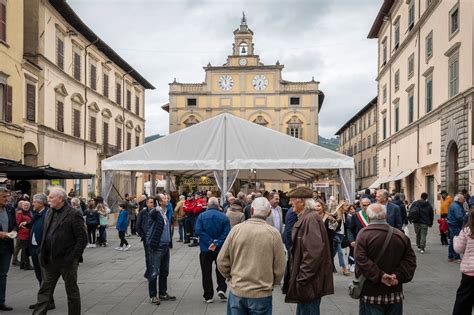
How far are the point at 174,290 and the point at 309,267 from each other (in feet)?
15.6

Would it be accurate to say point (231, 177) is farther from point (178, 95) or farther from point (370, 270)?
point (178, 95)

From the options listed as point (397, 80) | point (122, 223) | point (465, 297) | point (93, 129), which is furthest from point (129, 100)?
point (465, 297)

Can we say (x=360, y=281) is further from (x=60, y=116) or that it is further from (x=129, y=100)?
(x=129, y=100)

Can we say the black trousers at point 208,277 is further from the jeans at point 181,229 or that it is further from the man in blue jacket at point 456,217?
the jeans at point 181,229

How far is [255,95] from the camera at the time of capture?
61.0 meters

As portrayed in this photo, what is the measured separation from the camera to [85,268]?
39.8 feet

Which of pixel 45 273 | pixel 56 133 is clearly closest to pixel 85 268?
pixel 45 273

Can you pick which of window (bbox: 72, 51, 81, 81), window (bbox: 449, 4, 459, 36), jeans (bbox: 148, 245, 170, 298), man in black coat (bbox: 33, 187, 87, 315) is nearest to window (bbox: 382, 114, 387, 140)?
window (bbox: 449, 4, 459, 36)

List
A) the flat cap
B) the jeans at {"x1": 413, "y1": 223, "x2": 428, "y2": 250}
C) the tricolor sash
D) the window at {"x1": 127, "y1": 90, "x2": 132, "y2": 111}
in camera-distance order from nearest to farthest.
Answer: the flat cap
the tricolor sash
the jeans at {"x1": 413, "y1": 223, "x2": 428, "y2": 250}
the window at {"x1": 127, "y1": 90, "x2": 132, "y2": 111}

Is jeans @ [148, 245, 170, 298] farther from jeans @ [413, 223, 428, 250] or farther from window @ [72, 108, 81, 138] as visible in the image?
window @ [72, 108, 81, 138]

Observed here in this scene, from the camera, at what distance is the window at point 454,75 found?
2244cm

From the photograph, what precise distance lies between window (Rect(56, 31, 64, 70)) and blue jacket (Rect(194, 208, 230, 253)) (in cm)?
2309

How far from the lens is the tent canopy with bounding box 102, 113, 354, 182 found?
1669 centimetres

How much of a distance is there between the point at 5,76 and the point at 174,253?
1172cm
